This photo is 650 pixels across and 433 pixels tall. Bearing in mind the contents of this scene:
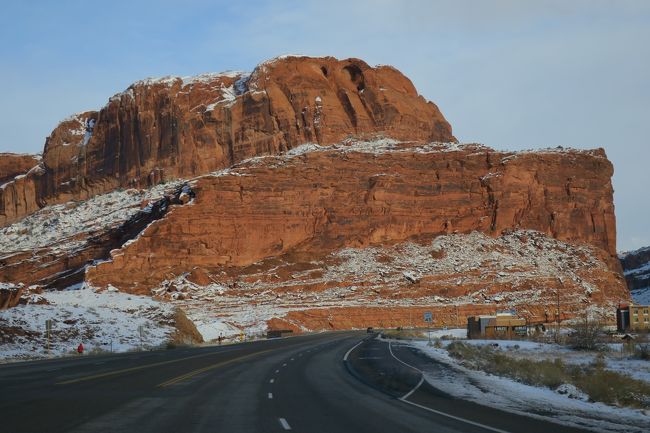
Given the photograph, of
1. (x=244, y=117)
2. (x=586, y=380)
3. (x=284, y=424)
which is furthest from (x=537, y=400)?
(x=244, y=117)

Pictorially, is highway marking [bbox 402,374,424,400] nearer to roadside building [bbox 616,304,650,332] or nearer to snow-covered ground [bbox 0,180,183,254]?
roadside building [bbox 616,304,650,332]

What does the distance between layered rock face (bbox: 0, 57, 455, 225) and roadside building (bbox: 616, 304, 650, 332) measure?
6122cm

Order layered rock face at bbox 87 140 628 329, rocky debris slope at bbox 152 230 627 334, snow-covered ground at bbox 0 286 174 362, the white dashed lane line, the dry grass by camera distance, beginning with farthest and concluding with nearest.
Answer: layered rock face at bbox 87 140 628 329
rocky debris slope at bbox 152 230 627 334
snow-covered ground at bbox 0 286 174 362
the dry grass
the white dashed lane line

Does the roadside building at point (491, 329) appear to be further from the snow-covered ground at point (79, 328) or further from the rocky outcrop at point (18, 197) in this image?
the rocky outcrop at point (18, 197)

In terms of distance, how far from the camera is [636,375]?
1212 inches

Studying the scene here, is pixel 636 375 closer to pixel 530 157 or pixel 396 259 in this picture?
pixel 396 259

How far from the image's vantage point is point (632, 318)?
83250mm

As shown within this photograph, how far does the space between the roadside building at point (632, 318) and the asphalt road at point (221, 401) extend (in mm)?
58986

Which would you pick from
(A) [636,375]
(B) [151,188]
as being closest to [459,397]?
(A) [636,375]

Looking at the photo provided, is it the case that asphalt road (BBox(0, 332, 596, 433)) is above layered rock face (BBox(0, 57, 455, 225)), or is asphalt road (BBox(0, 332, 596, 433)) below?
below

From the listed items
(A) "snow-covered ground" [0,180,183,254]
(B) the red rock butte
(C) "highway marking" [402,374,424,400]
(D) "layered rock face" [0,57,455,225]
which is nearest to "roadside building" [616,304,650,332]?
(B) the red rock butte

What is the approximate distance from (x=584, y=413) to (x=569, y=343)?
123 ft

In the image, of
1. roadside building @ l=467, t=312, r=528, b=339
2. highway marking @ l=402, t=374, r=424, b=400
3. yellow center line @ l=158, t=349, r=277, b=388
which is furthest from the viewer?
roadside building @ l=467, t=312, r=528, b=339

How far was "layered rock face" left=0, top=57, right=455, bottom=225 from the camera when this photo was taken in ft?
456
